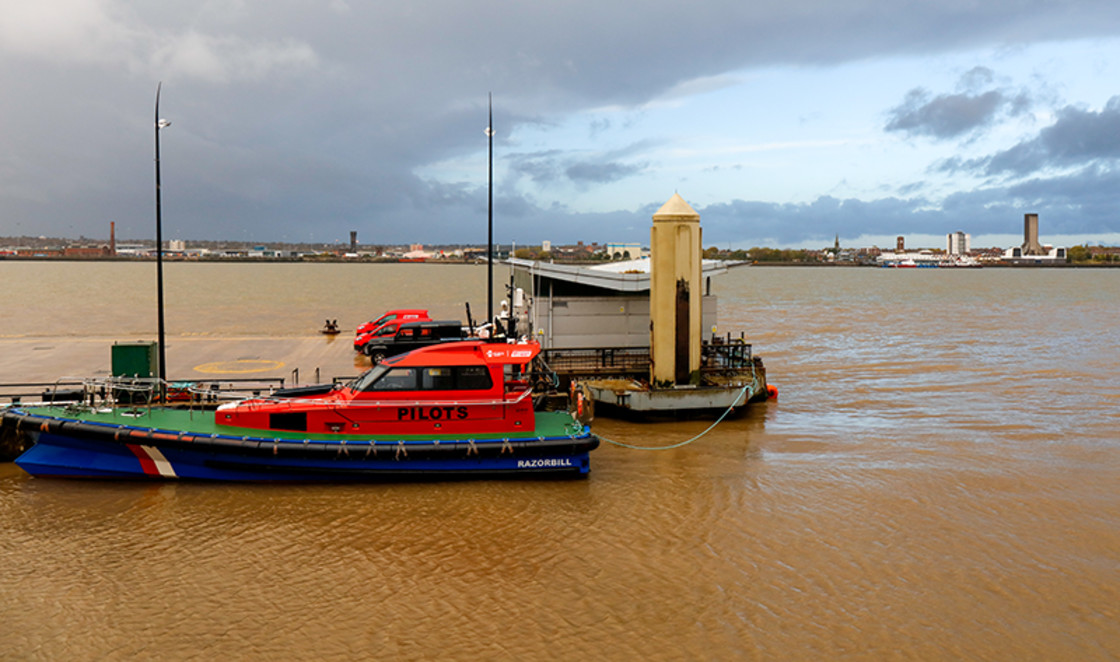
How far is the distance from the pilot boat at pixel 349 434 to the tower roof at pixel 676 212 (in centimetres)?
557

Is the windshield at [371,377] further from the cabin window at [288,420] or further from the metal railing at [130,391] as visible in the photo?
the metal railing at [130,391]

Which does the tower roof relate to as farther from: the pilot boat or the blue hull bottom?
the blue hull bottom

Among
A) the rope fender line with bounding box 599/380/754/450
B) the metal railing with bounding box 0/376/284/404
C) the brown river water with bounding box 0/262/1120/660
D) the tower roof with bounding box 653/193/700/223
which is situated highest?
the tower roof with bounding box 653/193/700/223

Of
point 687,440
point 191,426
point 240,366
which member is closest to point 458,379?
point 191,426

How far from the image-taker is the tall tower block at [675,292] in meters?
18.0

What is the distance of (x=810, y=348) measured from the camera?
111ft

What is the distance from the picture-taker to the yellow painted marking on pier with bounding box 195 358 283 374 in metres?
22.9

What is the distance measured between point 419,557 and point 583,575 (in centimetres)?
235

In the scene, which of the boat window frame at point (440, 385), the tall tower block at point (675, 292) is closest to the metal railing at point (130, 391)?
the boat window frame at point (440, 385)

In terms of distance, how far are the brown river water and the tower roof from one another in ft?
16.4

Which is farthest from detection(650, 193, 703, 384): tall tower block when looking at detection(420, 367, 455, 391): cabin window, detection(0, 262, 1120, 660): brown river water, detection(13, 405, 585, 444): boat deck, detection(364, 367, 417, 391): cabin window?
detection(364, 367, 417, 391): cabin window

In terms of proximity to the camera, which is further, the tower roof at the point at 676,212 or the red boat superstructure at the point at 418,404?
the tower roof at the point at 676,212

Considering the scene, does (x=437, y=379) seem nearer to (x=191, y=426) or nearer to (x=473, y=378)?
(x=473, y=378)

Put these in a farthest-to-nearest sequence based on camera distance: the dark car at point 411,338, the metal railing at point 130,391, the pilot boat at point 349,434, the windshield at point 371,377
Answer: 1. the dark car at point 411,338
2. the metal railing at point 130,391
3. the windshield at point 371,377
4. the pilot boat at point 349,434
